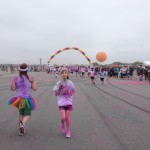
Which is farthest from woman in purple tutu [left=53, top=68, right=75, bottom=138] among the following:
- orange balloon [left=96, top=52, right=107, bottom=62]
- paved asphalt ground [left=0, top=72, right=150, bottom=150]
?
orange balloon [left=96, top=52, right=107, bottom=62]

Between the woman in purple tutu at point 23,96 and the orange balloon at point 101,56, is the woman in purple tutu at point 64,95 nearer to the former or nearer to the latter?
the woman in purple tutu at point 23,96

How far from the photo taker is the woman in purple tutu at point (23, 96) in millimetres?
7094

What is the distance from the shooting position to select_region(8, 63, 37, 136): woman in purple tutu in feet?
23.3

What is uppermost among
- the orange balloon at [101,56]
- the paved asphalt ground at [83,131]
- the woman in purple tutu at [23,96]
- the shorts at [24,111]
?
the orange balloon at [101,56]

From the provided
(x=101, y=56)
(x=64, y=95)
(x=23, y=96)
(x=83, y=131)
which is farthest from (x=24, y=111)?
(x=101, y=56)

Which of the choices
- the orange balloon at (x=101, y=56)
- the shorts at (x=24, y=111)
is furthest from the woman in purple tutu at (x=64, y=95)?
the orange balloon at (x=101, y=56)

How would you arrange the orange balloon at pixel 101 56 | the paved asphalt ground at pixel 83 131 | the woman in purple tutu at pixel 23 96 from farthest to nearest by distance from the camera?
the orange balloon at pixel 101 56, the woman in purple tutu at pixel 23 96, the paved asphalt ground at pixel 83 131

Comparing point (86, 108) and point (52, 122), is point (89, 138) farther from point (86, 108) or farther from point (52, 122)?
point (86, 108)

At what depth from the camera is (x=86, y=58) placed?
58500mm

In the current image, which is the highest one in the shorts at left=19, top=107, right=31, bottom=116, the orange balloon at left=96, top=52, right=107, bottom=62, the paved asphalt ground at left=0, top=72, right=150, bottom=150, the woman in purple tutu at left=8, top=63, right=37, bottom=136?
the orange balloon at left=96, top=52, right=107, bottom=62

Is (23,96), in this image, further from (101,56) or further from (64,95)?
(101,56)

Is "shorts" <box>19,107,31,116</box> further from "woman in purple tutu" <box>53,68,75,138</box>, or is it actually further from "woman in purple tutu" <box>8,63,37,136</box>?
"woman in purple tutu" <box>53,68,75,138</box>

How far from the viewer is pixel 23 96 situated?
23.5 feet

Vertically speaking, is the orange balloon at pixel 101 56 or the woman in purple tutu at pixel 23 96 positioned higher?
the orange balloon at pixel 101 56
